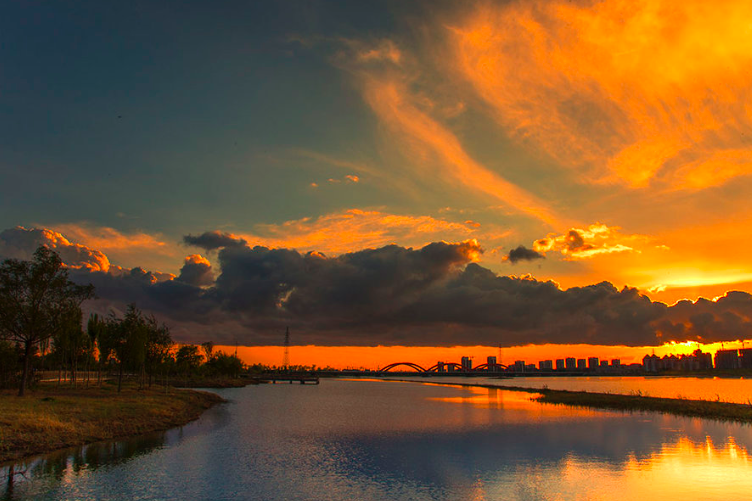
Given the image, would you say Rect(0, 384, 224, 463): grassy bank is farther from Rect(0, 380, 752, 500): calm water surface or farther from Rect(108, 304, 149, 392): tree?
Rect(108, 304, 149, 392): tree

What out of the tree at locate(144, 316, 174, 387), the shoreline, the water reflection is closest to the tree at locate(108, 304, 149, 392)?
the tree at locate(144, 316, 174, 387)

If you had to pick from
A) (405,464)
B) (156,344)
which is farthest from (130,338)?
(405,464)

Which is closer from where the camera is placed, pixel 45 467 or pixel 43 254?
pixel 45 467

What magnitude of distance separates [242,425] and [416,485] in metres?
45.2

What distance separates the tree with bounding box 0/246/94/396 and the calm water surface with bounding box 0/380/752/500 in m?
25.6

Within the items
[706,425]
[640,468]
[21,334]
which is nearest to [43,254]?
[21,334]

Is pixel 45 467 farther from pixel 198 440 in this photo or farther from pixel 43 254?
pixel 43 254

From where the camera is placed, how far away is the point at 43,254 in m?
72.0

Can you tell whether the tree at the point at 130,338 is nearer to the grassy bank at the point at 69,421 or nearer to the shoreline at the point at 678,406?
the grassy bank at the point at 69,421

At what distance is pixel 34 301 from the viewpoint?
7012 cm

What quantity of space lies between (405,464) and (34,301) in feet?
192

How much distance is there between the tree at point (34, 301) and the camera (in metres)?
68.7

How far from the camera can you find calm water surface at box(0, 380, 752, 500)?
33.7 metres

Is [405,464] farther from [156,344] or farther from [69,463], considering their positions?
[156,344]
